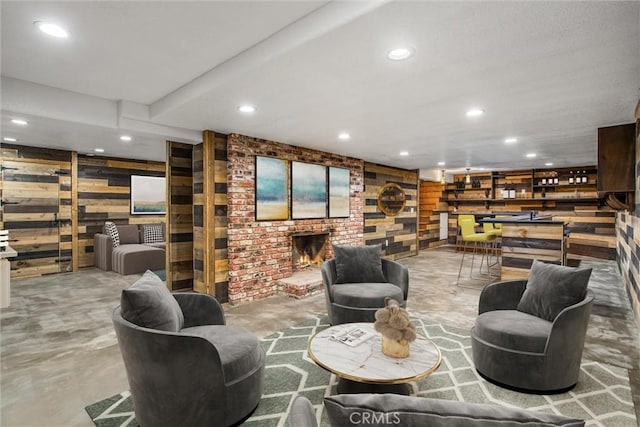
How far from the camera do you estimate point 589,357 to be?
2.84 m

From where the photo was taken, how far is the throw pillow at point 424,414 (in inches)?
28.3

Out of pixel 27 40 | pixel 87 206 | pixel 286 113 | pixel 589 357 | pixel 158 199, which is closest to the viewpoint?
pixel 27 40

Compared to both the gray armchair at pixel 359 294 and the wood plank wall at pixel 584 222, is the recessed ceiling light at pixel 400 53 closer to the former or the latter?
the gray armchair at pixel 359 294

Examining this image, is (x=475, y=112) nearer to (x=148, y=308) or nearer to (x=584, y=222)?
(x=148, y=308)

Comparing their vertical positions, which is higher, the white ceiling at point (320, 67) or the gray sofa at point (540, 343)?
the white ceiling at point (320, 67)

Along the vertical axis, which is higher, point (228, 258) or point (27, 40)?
point (27, 40)

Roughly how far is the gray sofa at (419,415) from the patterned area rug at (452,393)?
4.56ft

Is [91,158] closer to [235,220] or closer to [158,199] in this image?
[158,199]

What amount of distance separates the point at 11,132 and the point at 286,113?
161 inches

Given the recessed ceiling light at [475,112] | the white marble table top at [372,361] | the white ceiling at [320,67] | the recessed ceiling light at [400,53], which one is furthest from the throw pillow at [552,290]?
the recessed ceiling light at [400,53]

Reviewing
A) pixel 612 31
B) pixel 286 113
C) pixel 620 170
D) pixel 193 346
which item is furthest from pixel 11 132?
pixel 620 170

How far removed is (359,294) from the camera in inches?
129

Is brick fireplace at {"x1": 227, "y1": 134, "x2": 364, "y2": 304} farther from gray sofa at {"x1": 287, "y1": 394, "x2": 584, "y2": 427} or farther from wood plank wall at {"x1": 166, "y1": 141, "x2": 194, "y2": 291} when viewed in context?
gray sofa at {"x1": 287, "y1": 394, "x2": 584, "y2": 427}

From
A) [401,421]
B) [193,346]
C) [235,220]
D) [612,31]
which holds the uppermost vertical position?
[612,31]
